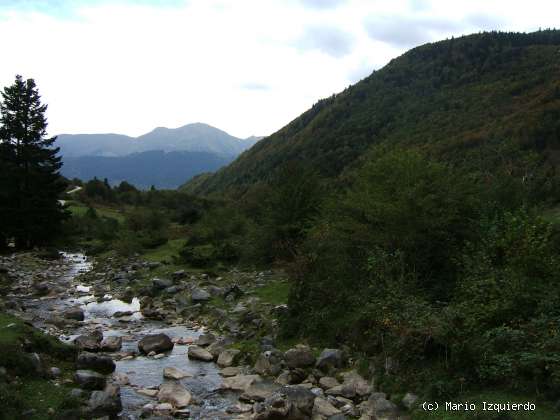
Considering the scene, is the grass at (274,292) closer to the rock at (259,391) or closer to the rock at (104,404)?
the rock at (259,391)

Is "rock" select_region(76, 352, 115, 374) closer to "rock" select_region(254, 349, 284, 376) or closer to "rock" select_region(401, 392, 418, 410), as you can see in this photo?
"rock" select_region(254, 349, 284, 376)

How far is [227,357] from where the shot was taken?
48.8ft

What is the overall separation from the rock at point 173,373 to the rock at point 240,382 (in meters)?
1.27

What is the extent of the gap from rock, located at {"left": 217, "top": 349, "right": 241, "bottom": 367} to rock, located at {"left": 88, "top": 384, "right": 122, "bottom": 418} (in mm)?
4027

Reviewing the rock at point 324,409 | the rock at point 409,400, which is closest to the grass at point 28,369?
the rock at point 324,409

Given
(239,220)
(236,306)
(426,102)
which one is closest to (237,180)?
(426,102)

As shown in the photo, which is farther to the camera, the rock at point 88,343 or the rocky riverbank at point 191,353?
the rock at point 88,343

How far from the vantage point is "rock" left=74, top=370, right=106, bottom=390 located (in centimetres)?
1182

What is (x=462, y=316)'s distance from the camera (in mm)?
10984

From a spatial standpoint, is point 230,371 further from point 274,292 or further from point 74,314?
point 74,314

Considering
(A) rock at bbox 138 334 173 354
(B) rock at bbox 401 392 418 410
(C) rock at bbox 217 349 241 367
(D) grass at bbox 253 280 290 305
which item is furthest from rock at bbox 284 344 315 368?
(D) grass at bbox 253 280 290 305

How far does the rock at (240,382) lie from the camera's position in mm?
12500

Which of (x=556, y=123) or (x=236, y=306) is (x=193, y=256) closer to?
(x=236, y=306)

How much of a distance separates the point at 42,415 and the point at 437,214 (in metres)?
12.8
